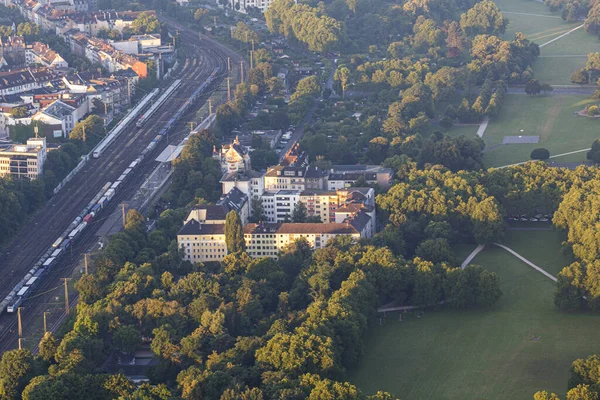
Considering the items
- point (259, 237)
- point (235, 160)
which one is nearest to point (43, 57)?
point (235, 160)

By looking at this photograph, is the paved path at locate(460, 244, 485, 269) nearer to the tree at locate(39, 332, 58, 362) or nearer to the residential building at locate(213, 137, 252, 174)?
the residential building at locate(213, 137, 252, 174)

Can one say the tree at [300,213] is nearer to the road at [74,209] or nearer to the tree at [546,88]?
the road at [74,209]

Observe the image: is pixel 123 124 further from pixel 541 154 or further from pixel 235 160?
pixel 541 154

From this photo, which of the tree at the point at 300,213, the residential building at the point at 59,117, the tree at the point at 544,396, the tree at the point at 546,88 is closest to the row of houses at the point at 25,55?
the residential building at the point at 59,117

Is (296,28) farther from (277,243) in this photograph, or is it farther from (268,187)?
(277,243)

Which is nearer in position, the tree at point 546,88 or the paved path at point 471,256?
the paved path at point 471,256
